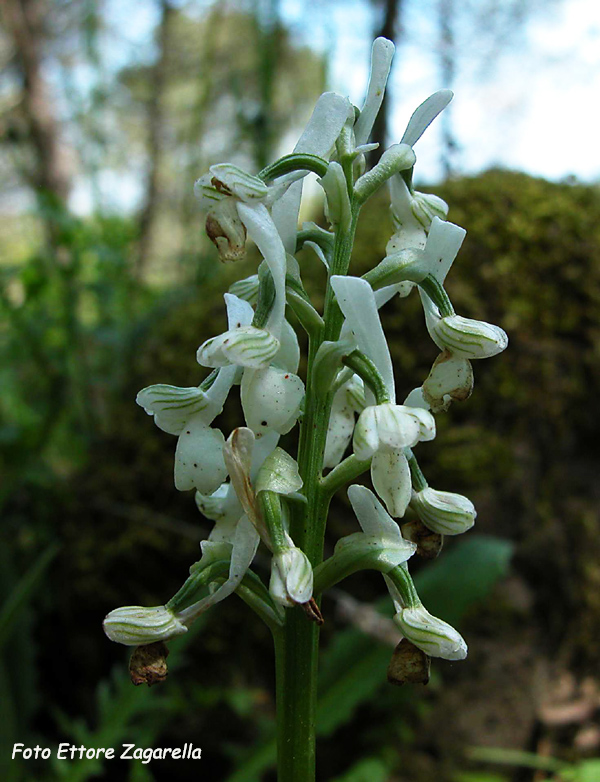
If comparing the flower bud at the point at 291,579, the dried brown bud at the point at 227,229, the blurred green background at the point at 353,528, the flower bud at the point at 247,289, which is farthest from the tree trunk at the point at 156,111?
the flower bud at the point at 291,579

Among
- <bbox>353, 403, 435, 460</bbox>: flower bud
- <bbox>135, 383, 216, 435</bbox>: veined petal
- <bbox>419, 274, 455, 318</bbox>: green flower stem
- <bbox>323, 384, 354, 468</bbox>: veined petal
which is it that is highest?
<bbox>419, 274, 455, 318</bbox>: green flower stem

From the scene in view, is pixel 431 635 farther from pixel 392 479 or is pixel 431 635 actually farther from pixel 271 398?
pixel 271 398

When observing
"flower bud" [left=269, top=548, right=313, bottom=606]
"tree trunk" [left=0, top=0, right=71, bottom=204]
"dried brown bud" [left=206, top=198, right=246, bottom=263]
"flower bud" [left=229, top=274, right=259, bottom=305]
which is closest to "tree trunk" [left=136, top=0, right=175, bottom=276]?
"tree trunk" [left=0, top=0, right=71, bottom=204]

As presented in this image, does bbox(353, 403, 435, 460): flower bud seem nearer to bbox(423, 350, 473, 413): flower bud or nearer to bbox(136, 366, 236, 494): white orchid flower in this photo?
bbox(423, 350, 473, 413): flower bud

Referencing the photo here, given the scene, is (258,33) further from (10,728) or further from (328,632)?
(10,728)

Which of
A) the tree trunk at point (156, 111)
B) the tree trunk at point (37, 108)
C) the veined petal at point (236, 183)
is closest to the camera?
the veined petal at point (236, 183)

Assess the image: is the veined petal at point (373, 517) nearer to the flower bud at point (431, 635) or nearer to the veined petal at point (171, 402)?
the flower bud at point (431, 635)
